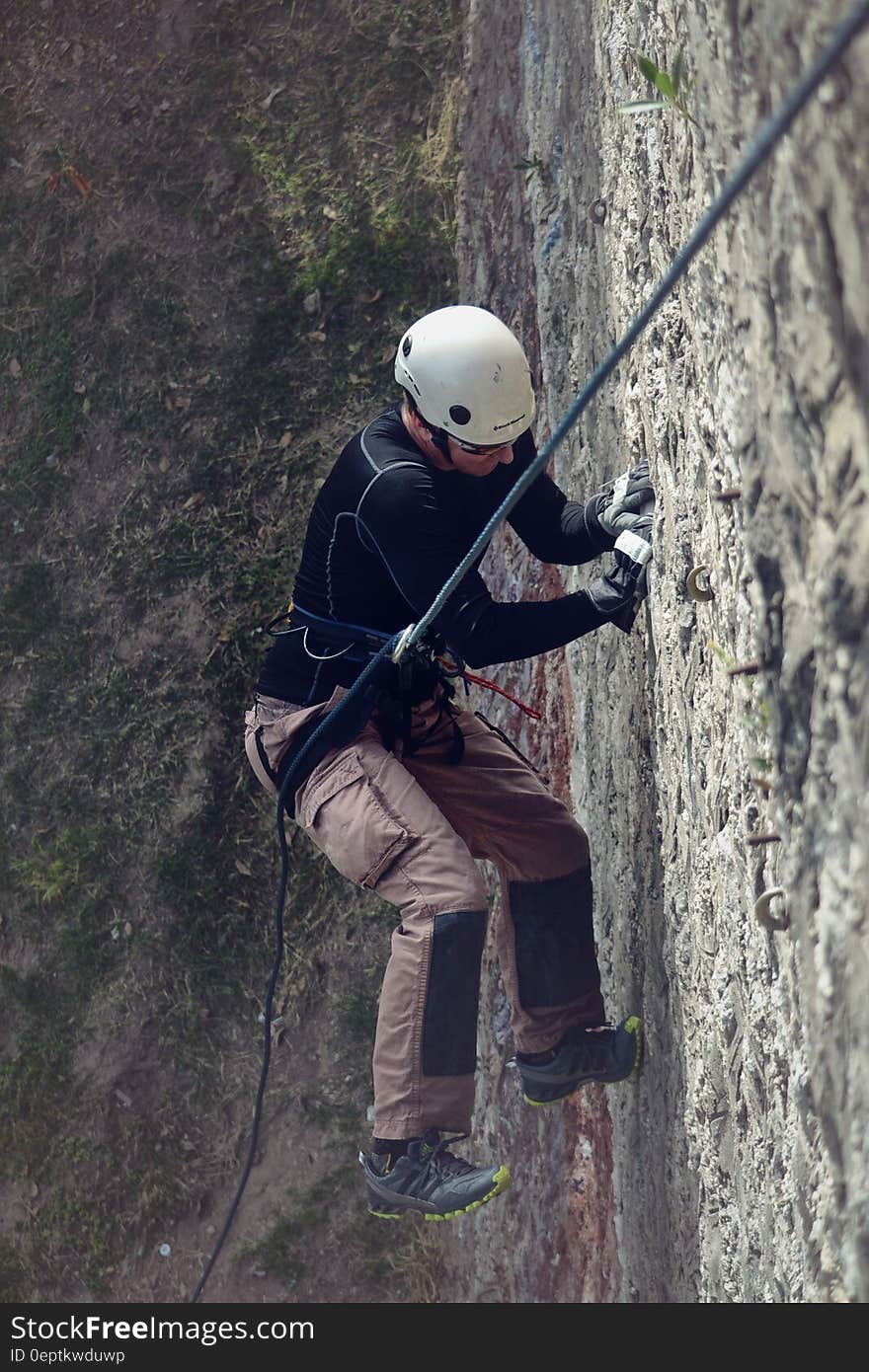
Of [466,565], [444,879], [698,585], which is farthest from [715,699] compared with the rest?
[444,879]

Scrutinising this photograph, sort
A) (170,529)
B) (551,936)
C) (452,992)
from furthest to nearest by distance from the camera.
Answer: (170,529), (551,936), (452,992)

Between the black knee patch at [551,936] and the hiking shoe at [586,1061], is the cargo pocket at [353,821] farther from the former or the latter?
the hiking shoe at [586,1061]

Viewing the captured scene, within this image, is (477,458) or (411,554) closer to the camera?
(411,554)

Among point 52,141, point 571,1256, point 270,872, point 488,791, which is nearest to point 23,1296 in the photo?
point 270,872

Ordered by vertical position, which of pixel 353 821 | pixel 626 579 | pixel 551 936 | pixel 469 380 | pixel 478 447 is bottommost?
pixel 551 936

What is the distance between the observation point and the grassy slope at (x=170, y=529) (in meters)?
5.93

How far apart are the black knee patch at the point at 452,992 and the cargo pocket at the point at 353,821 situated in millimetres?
256

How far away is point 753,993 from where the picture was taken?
99.0 inches

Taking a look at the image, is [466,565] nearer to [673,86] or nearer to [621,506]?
[621,506]

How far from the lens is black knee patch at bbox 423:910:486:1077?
3.37 meters

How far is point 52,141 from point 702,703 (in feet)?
21.4

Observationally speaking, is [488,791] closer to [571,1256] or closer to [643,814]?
[643,814]

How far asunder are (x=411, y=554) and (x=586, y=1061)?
1.74m

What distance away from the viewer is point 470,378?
3283mm
